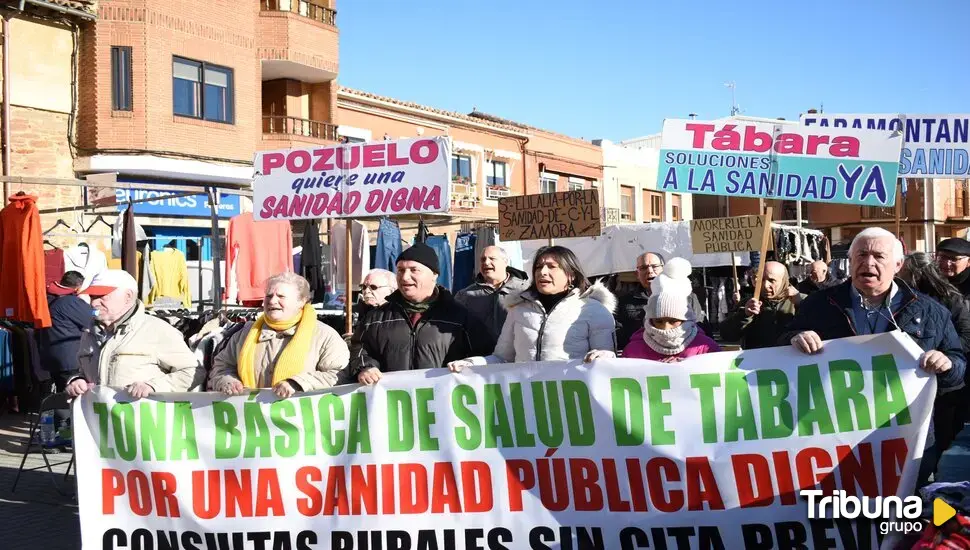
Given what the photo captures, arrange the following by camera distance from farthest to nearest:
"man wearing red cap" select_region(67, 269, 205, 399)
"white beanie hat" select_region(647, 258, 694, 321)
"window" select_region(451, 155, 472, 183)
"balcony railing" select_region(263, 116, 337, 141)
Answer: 1. "window" select_region(451, 155, 472, 183)
2. "balcony railing" select_region(263, 116, 337, 141)
3. "man wearing red cap" select_region(67, 269, 205, 399)
4. "white beanie hat" select_region(647, 258, 694, 321)

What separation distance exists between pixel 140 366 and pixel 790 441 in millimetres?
3722

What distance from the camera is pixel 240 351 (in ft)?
18.8

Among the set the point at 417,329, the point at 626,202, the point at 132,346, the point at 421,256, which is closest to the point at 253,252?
the point at 132,346

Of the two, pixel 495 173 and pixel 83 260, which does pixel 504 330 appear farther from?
pixel 495 173

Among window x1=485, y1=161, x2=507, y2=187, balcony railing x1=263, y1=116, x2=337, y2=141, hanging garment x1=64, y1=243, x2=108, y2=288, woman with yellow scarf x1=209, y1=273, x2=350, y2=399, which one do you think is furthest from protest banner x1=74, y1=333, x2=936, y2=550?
window x1=485, y1=161, x2=507, y2=187

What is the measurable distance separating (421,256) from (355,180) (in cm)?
258

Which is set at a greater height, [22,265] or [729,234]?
[729,234]

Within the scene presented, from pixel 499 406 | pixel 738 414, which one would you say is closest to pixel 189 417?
pixel 499 406

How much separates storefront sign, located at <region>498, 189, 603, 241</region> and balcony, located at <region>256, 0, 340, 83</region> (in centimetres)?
1615

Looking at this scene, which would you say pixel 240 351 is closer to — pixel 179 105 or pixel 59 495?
pixel 59 495

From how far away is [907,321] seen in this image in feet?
16.1

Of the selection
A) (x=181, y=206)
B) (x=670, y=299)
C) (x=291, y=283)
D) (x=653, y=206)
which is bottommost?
(x=670, y=299)

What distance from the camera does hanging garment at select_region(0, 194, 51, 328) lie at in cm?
1038

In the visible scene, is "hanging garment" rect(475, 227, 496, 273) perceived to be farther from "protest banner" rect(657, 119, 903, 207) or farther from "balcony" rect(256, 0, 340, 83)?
"balcony" rect(256, 0, 340, 83)
